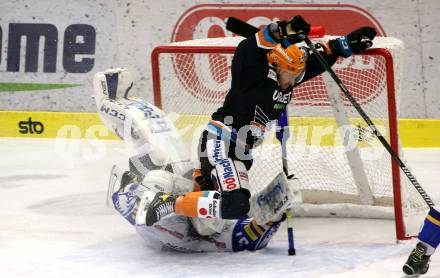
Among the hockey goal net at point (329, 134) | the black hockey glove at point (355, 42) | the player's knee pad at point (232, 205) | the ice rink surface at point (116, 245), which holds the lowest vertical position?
the ice rink surface at point (116, 245)

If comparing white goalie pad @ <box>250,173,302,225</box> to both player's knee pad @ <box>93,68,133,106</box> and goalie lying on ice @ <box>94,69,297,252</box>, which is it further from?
player's knee pad @ <box>93,68,133,106</box>

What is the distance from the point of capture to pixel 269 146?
5848 mm

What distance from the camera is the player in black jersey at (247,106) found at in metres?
4.32

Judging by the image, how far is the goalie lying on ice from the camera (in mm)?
4445

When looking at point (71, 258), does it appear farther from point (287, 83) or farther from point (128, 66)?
point (128, 66)

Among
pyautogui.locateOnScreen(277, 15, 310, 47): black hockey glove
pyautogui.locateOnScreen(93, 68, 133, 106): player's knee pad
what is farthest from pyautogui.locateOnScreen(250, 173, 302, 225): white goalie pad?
pyautogui.locateOnScreen(93, 68, 133, 106): player's knee pad

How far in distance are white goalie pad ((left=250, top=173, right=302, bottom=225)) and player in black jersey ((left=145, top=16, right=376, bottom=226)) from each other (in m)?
0.16

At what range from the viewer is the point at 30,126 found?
8.36 m

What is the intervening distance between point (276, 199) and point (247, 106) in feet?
1.50

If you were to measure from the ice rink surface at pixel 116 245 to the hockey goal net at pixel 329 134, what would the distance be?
191 mm

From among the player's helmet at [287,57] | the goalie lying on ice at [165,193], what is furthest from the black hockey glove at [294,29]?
the goalie lying on ice at [165,193]

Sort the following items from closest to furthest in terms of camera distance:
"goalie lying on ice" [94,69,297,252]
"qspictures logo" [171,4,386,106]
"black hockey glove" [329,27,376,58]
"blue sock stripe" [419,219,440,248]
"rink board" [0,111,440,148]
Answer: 1. "blue sock stripe" [419,219,440,248]
2. "goalie lying on ice" [94,69,297,252]
3. "black hockey glove" [329,27,376,58]
4. "qspictures logo" [171,4,386,106]
5. "rink board" [0,111,440,148]

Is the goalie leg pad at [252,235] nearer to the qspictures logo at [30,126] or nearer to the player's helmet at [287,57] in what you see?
the player's helmet at [287,57]

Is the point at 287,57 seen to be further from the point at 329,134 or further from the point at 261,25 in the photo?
the point at 261,25
